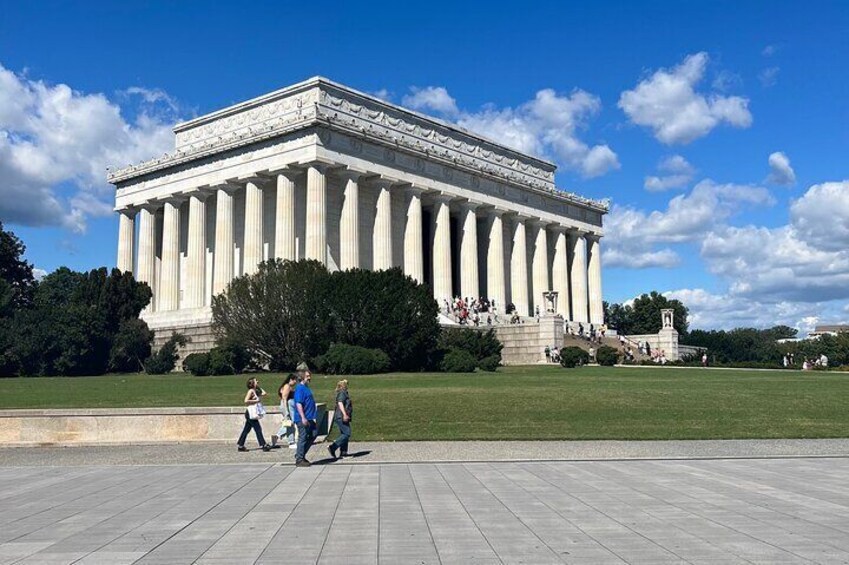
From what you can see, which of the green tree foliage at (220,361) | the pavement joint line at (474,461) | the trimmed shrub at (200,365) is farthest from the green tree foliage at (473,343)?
the pavement joint line at (474,461)

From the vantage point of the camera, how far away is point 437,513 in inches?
486

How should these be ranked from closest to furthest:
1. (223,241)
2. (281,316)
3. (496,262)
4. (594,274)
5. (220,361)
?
(220,361) < (281,316) < (223,241) < (496,262) < (594,274)

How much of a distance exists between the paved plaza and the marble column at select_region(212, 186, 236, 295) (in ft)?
183

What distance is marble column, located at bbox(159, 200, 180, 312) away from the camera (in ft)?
262

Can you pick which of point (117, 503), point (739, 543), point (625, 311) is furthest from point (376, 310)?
point (625, 311)

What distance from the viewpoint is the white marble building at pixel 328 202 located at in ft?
230

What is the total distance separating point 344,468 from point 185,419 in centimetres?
731

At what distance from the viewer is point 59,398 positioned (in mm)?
33094

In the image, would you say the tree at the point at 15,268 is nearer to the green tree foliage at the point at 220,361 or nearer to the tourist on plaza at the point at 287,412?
the green tree foliage at the point at 220,361

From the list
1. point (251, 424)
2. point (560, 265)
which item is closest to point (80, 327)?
point (251, 424)

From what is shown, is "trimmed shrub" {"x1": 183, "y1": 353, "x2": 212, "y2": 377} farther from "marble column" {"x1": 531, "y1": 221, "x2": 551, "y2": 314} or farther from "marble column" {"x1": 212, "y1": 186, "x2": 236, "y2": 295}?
"marble column" {"x1": 531, "y1": 221, "x2": 551, "y2": 314}

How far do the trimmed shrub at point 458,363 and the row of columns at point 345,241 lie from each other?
18888mm

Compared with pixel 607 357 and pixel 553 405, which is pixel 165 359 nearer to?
pixel 607 357

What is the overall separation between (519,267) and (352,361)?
4643 centimetres
